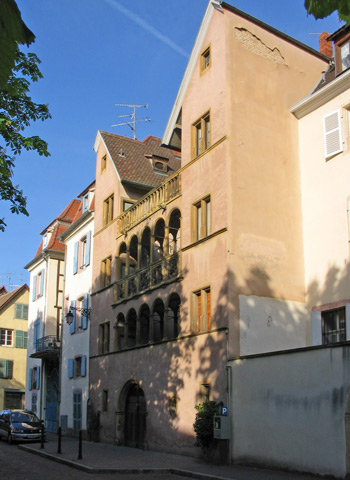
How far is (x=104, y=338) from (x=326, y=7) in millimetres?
26136

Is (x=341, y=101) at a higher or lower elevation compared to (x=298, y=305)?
higher

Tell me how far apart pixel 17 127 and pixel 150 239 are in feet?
34.2

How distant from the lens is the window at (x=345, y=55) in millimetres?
20172

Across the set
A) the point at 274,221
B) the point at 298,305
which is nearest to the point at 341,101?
the point at 274,221

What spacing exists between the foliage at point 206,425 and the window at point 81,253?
15767mm

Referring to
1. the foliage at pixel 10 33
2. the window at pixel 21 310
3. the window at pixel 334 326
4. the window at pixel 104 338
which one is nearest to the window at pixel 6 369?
the window at pixel 21 310

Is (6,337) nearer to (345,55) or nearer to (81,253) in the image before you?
(81,253)

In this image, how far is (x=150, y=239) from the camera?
24.8 m

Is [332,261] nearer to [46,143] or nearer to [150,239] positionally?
[150,239]

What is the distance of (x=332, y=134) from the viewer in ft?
65.6

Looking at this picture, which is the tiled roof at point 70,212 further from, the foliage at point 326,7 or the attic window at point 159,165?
the foliage at point 326,7

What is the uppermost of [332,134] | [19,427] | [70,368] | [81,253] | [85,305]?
[332,134]

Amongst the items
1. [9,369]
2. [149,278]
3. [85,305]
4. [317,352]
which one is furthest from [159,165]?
[9,369]

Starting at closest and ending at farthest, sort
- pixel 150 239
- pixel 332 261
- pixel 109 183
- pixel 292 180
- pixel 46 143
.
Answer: pixel 46 143 < pixel 332 261 < pixel 292 180 < pixel 150 239 < pixel 109 183
